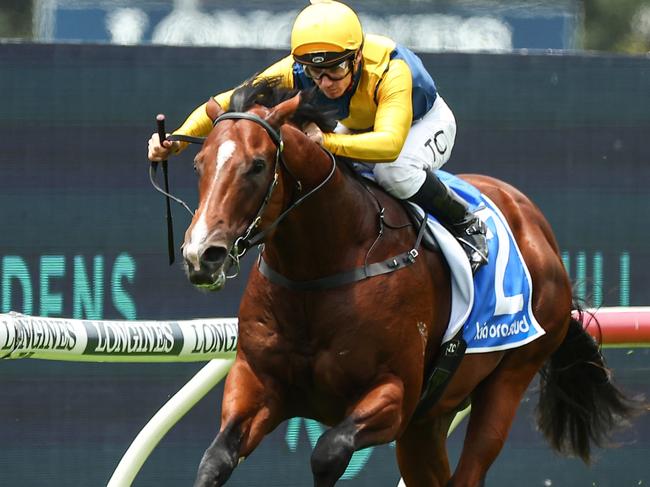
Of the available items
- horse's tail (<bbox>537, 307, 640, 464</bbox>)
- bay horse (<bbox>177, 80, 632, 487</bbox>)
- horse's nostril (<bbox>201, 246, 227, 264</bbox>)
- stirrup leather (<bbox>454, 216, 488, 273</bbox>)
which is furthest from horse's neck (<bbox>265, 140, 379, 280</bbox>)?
horse's tail (<bbox>537, 307, 640, 464</bbox>)

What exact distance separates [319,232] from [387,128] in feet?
1.25

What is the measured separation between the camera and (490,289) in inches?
200

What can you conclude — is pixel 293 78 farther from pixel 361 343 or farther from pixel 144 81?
pixel 144 81

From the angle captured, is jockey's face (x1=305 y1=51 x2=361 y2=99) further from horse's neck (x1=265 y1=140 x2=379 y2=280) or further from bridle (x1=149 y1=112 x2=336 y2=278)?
bridle (x1=149 y1=112 x2=336 y2=278)

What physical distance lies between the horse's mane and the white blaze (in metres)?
0.32

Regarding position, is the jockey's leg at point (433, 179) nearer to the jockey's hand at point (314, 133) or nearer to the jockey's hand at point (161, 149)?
the jockey's hand at point (314, 133)

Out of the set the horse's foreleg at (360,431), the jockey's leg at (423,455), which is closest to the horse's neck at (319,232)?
the horse's foreleg at (360,431)

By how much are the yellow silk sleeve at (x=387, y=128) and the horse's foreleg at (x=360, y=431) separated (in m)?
0.70

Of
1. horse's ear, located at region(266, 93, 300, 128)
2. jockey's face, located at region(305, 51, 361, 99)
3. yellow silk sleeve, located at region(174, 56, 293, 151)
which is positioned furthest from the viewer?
yellow silk sleeve, located at region(174, 56, 293, 151)

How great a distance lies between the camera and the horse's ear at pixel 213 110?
13.8 ft

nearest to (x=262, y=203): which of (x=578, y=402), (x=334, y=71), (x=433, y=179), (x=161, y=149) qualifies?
(x=161, y=149)

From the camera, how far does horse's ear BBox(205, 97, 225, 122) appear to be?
4.21 m

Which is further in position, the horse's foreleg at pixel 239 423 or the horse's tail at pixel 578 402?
the horse's tail at pixel 578 402

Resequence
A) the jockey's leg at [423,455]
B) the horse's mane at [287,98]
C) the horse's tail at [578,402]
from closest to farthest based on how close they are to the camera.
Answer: the horse's mane at [287,98] < the jockey's leg at [423,455] < the horse's tail at [578,402]
